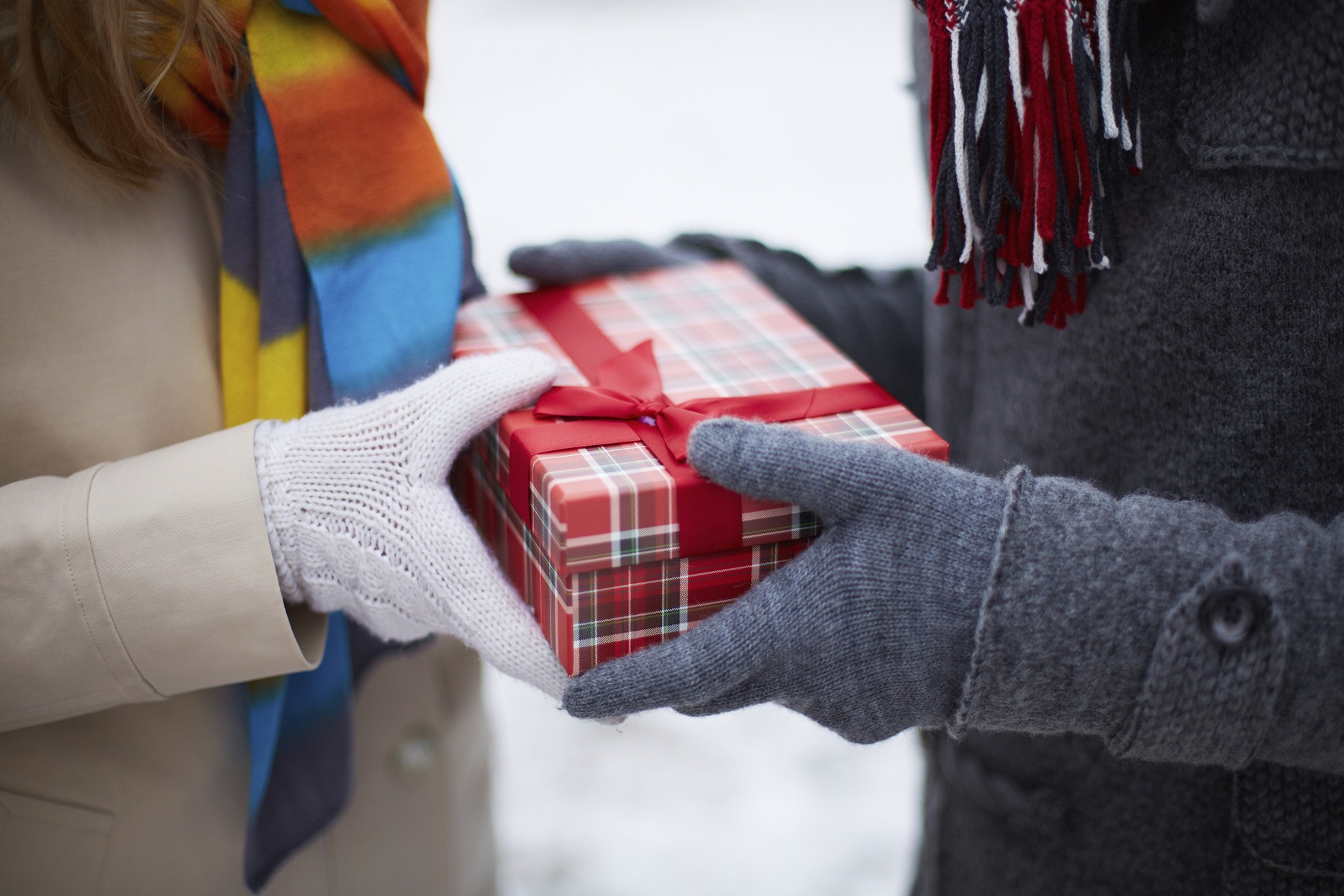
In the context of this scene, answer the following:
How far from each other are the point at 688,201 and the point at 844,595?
1663 millimetres

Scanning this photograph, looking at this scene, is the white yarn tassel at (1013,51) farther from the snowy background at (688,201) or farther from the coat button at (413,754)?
the snowy background at (688,201)

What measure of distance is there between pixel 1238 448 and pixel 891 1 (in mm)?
2284

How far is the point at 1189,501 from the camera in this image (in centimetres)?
59

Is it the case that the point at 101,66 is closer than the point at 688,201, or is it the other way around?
the point at 101,66

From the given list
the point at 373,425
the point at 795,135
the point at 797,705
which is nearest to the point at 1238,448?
the point at 797,705

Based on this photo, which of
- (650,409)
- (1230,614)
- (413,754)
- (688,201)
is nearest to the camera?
(1230,614)

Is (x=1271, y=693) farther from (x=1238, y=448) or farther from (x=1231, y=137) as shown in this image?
(x=1231, y=137)

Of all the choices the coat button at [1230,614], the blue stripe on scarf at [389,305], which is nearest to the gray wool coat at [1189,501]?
the coat button at [1230,614]

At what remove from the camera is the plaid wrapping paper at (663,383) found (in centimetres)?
55

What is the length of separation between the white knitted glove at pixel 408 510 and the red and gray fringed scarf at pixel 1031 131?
30cm

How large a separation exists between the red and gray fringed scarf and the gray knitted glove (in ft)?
0.55

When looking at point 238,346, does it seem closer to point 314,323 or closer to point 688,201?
point 314,323

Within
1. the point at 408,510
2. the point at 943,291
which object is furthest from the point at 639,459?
the point at 943,291

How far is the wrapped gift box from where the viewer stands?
0.56 metres
